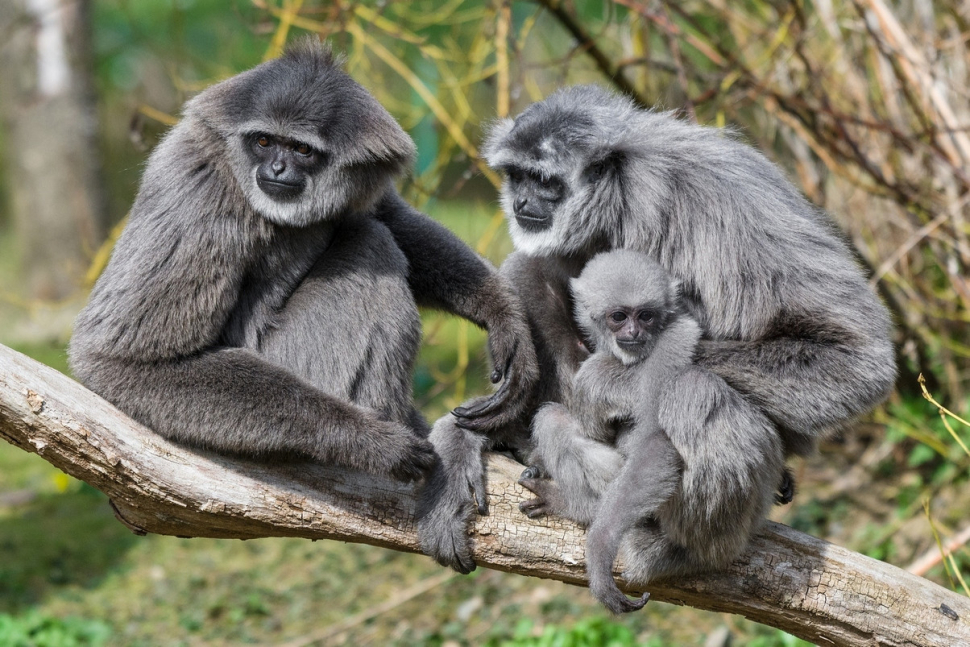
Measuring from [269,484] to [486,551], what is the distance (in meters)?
1.15

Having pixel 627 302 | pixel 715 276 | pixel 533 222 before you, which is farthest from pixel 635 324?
pixel 533 222

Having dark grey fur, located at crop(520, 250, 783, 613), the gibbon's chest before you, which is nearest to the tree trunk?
the gibbon's chest

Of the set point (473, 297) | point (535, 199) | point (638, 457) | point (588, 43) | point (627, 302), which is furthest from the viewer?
point (588, 43)

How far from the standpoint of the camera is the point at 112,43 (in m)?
21.6

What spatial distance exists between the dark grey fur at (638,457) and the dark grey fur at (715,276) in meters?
0.02

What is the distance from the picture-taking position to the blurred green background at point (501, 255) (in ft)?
23.6

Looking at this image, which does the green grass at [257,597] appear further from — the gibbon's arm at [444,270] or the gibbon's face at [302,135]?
the gibbon's face at [302,135]

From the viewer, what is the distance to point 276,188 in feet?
15.0

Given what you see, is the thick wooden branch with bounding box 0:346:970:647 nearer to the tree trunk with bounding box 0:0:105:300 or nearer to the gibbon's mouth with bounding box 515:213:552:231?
the gibbon's mouth with bounding box 515:213:552:231

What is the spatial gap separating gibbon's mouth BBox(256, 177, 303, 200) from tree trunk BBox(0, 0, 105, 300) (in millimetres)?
10684

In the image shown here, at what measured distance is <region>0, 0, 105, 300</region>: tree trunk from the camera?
14344 mm

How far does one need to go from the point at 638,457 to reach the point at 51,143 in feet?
45.3

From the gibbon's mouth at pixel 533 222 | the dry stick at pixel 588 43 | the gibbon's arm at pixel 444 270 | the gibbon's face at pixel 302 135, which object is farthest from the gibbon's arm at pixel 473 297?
the dry stick at pixel 588 43

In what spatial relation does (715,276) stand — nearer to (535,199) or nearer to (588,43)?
(535,199)
